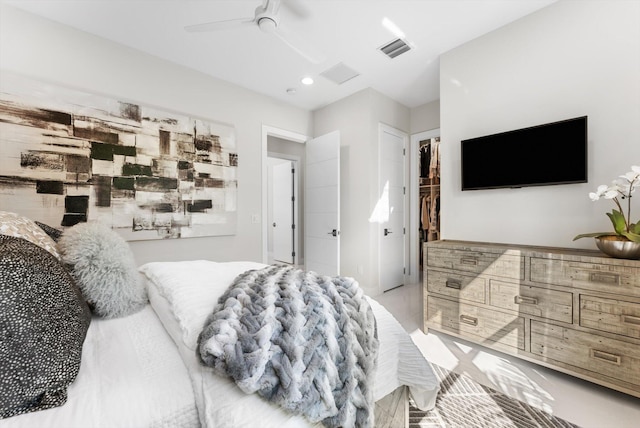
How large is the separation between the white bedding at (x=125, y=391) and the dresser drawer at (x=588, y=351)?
223cm

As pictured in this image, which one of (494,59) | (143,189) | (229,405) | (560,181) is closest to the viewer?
(229,405)

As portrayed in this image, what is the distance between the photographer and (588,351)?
1658 millimetres

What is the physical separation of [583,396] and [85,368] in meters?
2.54

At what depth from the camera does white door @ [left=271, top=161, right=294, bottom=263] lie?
5516 mm

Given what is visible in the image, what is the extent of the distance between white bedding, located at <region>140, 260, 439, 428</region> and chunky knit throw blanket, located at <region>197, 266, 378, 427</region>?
36mm

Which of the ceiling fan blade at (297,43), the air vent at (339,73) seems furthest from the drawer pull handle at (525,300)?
the air vent at (339,73)

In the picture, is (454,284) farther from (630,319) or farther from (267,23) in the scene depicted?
(267,23)

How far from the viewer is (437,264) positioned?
237cm

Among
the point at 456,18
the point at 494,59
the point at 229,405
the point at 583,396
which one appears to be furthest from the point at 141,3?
the point at 583,396

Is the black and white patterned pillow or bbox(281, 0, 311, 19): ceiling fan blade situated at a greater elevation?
bbox(281, 0, 311, 19): ceiling fan blade

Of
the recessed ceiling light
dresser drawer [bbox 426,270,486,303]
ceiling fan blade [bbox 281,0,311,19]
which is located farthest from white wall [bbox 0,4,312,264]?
dresser drawer [bbox 426,270,486,303]

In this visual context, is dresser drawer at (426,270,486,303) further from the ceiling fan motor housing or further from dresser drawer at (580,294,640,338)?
the ceiling fan motor housing

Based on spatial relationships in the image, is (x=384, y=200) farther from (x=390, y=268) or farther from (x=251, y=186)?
(x=251, y=186)

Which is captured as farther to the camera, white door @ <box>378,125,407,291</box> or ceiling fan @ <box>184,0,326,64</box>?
white door @ <box>378,125,407,291</box>
